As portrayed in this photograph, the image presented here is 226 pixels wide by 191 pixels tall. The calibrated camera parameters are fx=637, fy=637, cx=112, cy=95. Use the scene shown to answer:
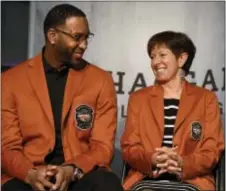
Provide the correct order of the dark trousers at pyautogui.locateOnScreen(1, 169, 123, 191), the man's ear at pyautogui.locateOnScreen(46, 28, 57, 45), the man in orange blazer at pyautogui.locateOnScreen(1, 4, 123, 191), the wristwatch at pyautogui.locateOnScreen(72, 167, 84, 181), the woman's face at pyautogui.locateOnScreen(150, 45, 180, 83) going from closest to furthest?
the dark trousers at pyautogui.locateOnScreen(1, 169, 123, 191)
the wristwatch at pyautogui.locateOnScreen(72, 167, 84, 181)
the man in orange blazer at pyautogui.locateOnScreen(1, 4, 123, 191)
the man's ear at pyautogui.locateOnScreen(46, 28, 57, 45)
the woman's face at pyautogui.locateOnScreen(150, 45, 180, 83)

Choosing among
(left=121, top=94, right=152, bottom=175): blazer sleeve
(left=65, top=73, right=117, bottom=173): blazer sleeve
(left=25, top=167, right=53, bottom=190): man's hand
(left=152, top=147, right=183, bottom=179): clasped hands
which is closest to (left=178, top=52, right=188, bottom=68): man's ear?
(left=121, top=94, right=152, bottom=175): blazer sleeve

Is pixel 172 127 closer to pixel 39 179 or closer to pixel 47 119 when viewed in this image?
pixel 47 119

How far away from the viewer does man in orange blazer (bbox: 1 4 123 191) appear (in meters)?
2.83

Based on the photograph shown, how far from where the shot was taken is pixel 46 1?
366 cm

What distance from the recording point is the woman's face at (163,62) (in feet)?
10.1

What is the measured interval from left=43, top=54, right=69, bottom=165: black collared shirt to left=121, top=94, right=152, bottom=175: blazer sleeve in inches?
12.6

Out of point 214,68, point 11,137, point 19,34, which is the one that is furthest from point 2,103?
point 214,68

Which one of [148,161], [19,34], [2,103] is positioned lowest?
[148,161]

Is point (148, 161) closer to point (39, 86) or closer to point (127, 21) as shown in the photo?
point (39, 86)

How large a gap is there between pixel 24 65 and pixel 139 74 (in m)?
0.89

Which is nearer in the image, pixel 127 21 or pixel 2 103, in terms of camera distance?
pixel 2 103

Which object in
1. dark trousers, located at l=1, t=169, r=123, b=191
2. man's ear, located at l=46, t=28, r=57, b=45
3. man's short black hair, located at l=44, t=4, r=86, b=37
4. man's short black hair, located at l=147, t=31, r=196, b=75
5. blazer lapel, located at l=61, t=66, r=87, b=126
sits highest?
man's short black hair, located at l=44, t=4, r=86, b=37

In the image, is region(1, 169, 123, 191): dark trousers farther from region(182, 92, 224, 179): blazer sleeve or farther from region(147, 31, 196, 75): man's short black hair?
region(147, 31, 196, 75): man's short black hair

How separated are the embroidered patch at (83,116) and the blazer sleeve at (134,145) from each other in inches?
9.0
